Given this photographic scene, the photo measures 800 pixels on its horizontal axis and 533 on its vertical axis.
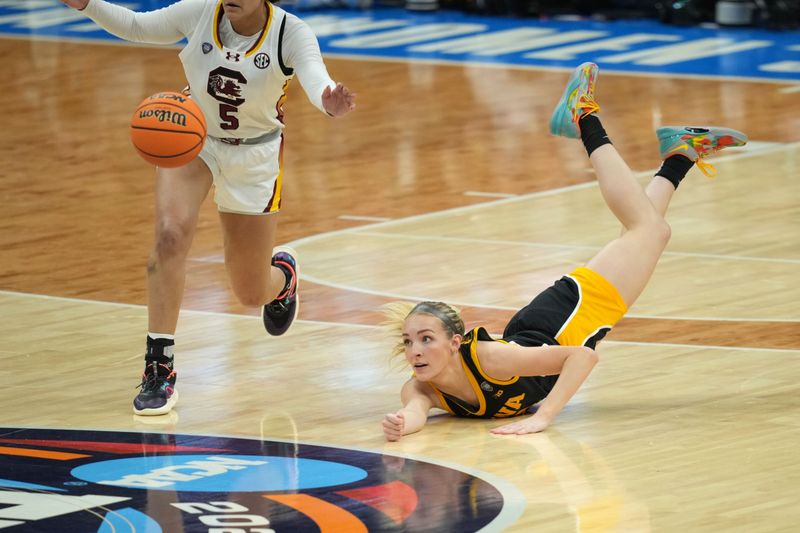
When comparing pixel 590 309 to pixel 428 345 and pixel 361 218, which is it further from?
pixel 361 218

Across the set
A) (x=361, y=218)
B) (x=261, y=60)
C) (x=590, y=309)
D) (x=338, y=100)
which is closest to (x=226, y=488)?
(x=338, y=100)

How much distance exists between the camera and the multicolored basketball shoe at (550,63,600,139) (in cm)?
829

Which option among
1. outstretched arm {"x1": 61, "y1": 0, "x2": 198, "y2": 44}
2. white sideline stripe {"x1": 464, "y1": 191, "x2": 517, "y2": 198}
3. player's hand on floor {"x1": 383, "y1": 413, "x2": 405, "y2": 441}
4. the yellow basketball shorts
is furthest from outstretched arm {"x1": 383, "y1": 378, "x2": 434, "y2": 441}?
white sideline stripe {"x1": 464, "y1": 191, "x2": 517, "y2": 198}

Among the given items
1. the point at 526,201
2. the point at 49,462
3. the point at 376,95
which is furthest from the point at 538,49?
the point at 49,462

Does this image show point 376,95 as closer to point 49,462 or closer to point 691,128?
point 691,128

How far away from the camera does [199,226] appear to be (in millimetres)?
12695

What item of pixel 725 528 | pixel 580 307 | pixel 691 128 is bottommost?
pixel 725 528

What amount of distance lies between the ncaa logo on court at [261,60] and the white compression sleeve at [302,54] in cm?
8

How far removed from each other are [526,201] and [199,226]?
2.57 m

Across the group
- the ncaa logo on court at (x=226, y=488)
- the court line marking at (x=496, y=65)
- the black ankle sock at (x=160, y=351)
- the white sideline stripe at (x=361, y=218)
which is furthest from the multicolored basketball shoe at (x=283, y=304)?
the court line marking at (x=496, y=65)

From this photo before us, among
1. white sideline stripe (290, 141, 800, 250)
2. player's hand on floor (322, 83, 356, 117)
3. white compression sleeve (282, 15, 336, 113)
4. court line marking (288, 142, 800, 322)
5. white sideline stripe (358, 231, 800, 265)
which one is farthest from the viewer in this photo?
white sideline stripe (290, 141, 800, 250)

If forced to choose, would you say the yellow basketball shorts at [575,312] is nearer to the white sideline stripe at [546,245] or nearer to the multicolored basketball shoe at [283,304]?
the multicolored basketball shoe at [283,304]

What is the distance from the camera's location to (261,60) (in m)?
7.64

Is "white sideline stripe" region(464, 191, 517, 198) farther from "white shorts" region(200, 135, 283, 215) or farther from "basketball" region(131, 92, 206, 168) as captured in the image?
"basketball" region(131, 92, 206, 168)
